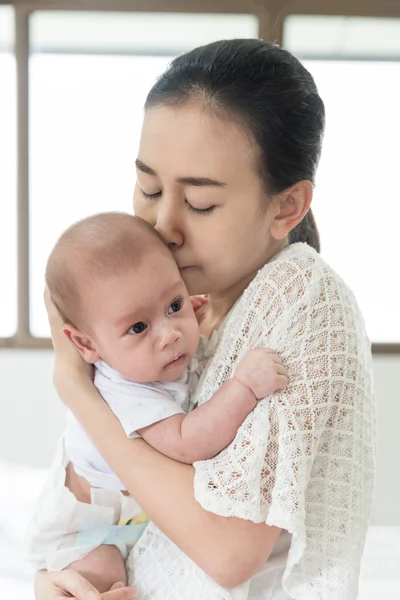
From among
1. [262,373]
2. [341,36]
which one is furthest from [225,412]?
[341,36]

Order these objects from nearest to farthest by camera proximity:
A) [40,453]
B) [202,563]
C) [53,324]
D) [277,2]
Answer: [202,563] < [53,324] < [277,2] < [40,453]

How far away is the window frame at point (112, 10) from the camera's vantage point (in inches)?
139

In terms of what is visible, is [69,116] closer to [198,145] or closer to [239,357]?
[198,145]

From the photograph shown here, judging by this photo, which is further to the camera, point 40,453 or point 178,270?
point 40,453

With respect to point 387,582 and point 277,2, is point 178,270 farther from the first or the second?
point 277,2

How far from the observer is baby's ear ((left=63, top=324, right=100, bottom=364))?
4.19 feet


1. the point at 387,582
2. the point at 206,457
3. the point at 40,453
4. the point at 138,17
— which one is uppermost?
the point at 138,17

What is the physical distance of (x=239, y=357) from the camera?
1183 millimetres

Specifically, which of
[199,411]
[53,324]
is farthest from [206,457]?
[53,324]

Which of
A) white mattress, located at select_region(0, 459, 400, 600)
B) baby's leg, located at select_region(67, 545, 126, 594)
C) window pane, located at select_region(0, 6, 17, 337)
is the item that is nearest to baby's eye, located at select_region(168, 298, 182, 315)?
baby's leg, located at select_region(67, 545, 126, 594)

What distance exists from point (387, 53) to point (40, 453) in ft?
9.24

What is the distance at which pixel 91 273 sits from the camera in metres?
1.21

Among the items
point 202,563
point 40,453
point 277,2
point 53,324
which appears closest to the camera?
point 202,563

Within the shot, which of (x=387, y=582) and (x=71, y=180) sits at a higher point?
(x=71, y=180)
